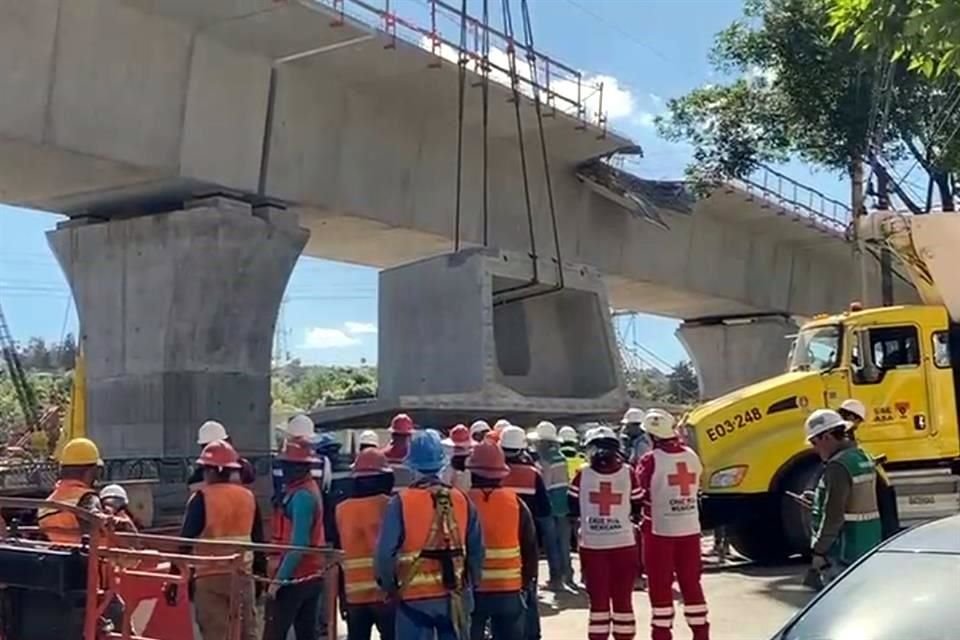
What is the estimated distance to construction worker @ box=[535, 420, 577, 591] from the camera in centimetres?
1286

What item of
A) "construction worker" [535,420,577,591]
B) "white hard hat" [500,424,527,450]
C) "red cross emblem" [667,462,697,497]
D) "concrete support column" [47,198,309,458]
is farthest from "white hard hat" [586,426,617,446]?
"concrete support column" [47,198,309,458]

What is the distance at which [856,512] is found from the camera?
8.02 m

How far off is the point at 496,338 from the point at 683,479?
1530 cm

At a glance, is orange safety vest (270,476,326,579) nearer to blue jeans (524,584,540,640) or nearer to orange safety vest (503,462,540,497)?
blue jeans (524,584,540,640)

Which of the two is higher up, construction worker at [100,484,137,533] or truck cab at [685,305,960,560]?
truck cab at [685,305,960,560]

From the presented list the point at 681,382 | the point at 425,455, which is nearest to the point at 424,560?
the point at 425,455

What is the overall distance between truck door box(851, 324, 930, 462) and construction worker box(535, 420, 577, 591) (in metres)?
3.45

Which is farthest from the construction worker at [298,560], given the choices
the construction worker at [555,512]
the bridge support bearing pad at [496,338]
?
the bridge support bearing pad at [496,338]

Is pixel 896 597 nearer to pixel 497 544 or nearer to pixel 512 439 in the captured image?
pixel 497 544

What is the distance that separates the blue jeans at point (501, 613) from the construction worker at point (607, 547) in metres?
0.89

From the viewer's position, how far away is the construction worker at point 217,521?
680 cm

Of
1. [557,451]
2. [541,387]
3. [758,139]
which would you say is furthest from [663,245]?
[557,451]

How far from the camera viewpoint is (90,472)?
7250 mm

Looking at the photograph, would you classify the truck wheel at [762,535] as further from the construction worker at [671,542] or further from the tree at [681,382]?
the tree at [681,382]
